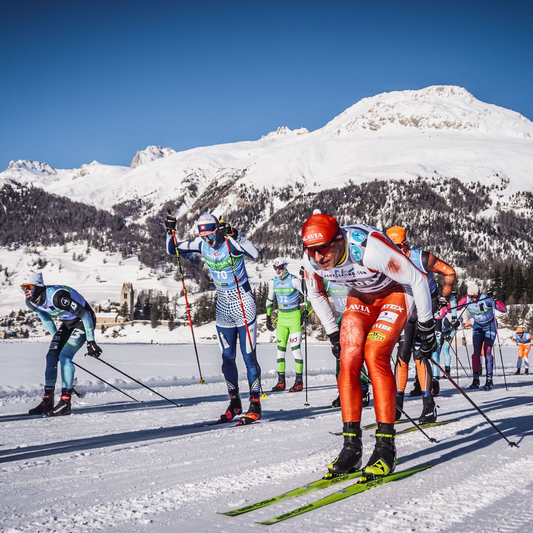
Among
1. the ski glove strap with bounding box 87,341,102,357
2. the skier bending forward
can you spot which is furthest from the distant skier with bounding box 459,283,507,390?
the skier bending forward

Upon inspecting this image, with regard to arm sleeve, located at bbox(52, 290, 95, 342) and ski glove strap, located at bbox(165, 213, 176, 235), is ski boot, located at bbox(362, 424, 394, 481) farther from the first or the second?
arm sleeve, located at bbox(52, 290, 95, 342)

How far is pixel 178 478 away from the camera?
12.4ft

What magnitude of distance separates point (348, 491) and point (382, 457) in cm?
51

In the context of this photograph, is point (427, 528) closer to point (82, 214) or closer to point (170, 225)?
point (170, 225)

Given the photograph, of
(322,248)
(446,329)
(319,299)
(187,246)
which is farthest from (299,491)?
(446,329)

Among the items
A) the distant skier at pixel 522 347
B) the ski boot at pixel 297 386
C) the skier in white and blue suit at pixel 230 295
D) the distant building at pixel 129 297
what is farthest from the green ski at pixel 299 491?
the distant building at pixel 129 297

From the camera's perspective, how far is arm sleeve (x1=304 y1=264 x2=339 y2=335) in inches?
180

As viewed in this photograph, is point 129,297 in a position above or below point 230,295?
above

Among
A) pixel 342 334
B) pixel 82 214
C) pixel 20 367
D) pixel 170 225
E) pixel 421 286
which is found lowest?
pixel 20 367

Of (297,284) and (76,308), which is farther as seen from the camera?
(297,284)

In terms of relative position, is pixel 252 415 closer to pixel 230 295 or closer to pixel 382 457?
pixel 230 295

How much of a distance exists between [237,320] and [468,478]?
157 inches

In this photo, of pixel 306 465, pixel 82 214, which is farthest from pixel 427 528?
pixel 82 214

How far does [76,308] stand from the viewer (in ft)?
25.5
